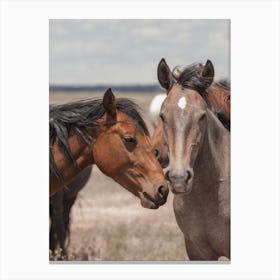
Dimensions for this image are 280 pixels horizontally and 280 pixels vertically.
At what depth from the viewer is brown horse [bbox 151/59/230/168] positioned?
6.29 metres

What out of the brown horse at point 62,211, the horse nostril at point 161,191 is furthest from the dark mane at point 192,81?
the brown horse at point 62,211

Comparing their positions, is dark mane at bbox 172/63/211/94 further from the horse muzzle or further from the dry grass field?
the horse muzzle

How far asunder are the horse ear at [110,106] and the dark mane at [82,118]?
3 cm

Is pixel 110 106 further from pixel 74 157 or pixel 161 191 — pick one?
pixel 161 191

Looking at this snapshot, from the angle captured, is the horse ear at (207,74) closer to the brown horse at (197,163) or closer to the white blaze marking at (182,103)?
the brown horse at (197,163)

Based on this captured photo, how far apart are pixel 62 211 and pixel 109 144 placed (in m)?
1.91

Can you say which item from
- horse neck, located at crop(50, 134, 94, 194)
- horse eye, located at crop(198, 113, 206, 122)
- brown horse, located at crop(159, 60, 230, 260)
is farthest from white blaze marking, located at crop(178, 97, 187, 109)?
horse neck, located at crop(50, 134, 94, 194)

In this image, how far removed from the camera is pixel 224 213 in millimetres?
6496
